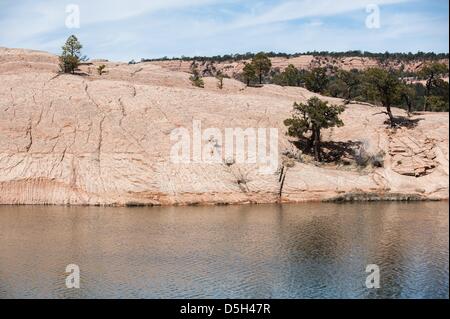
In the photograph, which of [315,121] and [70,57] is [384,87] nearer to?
[315,121]

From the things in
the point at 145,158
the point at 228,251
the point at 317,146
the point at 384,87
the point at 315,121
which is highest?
the point at 384,87

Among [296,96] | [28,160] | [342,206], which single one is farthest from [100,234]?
[296,96]

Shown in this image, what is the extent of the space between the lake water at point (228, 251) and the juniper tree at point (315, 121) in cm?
1189

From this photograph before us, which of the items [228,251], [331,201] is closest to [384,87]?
[331,201]

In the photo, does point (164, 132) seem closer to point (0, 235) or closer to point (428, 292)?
point (0, 235)

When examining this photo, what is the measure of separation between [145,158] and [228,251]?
68.7 ft

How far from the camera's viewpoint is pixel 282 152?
5744cm

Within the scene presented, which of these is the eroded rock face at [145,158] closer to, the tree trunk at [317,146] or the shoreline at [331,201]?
the shoreline at [331,201]

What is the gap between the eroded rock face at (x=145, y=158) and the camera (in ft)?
177

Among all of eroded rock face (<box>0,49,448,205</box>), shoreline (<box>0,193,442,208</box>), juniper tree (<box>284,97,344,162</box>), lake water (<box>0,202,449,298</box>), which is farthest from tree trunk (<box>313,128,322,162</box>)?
lake water (<box>0,202,449,298</box>)

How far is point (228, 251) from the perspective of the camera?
119 feet

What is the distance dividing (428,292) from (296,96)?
169 feet

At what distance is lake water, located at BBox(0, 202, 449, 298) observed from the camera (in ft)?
94.1

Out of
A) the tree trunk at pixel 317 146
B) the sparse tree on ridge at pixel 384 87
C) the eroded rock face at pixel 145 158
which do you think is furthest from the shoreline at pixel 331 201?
the sparse tree on ridge at pixel 384 87
